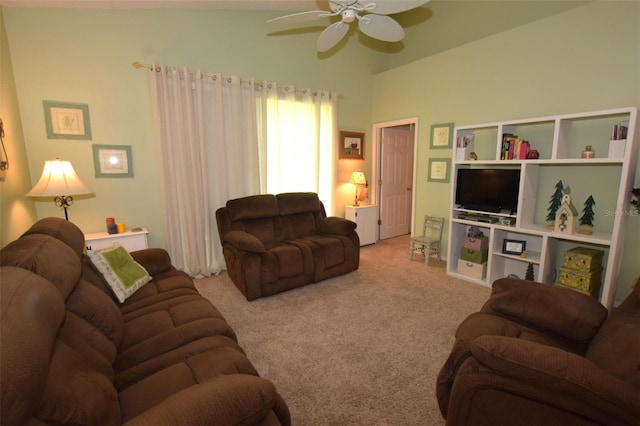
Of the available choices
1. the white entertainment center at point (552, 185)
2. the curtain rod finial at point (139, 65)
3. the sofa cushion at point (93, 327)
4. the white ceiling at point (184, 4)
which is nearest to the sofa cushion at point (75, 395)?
the sofa cushion at point (93, 327)

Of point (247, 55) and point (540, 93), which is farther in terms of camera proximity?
point (247, 55)

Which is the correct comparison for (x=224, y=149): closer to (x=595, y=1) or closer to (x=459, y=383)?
(x=459, y=383)

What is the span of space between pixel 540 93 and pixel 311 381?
3697 mm

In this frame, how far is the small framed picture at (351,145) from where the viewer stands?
4898 millimetres

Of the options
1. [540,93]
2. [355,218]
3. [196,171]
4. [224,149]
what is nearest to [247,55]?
[224,149]

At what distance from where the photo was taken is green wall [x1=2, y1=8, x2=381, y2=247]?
2910mm

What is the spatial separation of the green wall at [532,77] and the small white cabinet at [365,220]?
2.50 ft

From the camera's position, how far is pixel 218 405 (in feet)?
3.09

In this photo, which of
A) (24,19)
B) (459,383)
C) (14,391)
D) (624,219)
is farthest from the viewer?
(24,19)

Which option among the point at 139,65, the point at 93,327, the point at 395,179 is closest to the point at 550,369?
the point at 93,327

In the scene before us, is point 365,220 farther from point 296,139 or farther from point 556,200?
point 556,200

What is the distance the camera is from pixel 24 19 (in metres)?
2.81

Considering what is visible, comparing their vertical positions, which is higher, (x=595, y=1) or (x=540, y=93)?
(x=595, y=1)

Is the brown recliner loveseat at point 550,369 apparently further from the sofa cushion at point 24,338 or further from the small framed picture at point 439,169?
the small framed picture at point 439,169
